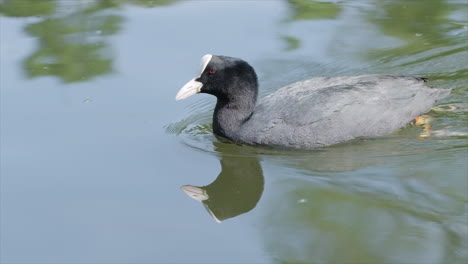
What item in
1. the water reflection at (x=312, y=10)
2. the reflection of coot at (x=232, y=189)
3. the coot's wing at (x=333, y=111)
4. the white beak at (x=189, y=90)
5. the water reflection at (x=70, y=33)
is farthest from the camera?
the water reflection at (x=312, y=10)

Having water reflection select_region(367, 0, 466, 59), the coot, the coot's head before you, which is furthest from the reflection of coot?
water reflection select_region(367, 0, 466, 59)

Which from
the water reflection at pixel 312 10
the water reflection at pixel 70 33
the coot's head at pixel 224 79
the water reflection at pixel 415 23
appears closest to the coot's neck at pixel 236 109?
the coot's head at pixel 224 79

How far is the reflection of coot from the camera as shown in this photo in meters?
6.20

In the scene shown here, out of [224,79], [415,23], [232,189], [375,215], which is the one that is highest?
[224,79]

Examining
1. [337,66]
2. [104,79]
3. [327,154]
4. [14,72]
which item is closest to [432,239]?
[327,154]

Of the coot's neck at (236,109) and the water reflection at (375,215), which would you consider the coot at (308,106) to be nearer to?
the coot's neck at (236,109)

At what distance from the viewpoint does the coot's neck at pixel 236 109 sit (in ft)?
24.4

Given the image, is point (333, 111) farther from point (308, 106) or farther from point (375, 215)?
point (375, 215)

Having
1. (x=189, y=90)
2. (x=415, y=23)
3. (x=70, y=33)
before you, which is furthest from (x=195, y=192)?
(x=415, y=23)

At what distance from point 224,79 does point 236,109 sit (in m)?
0.30

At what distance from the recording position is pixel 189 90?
7391mm

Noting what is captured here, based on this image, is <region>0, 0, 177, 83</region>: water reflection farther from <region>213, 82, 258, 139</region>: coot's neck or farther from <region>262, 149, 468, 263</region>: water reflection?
<region>262, 149, 468, 263</region>: water reflection

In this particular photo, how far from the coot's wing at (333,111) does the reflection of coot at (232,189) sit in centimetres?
34

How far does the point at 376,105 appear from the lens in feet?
23.8
